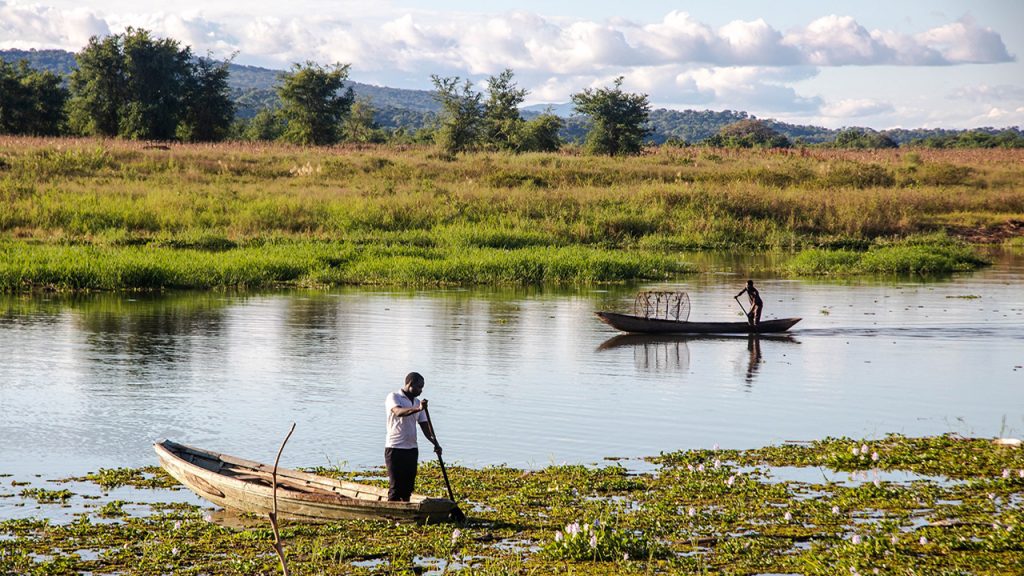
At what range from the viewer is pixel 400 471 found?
1055 centimetres

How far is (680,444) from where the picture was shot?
1430cm

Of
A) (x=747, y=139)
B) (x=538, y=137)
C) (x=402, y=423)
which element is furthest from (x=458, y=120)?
(x=402, y=423)

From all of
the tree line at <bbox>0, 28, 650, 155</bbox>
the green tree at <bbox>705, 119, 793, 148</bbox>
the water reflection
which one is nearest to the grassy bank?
the water reflection

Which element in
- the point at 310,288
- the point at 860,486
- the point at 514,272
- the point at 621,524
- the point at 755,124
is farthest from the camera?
the point at 755,124

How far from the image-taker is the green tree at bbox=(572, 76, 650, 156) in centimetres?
7225

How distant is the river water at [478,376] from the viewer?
576 inches

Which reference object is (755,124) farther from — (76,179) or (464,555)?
(464,555)

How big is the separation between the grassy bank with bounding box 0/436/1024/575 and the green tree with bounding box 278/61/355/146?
6617 cm

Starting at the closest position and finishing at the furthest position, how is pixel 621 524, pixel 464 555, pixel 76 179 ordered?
1. pixel 464 555
2. pixel 621 524
3. pixel 76 179

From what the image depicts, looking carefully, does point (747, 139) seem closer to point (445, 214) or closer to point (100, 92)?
point (100, 92)

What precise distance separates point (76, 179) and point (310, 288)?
1850 cm

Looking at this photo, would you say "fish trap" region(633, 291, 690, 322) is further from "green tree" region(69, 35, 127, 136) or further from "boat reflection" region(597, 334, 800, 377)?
"green tree" region(69, 35, 127, 136)

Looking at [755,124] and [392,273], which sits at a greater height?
[755,124]

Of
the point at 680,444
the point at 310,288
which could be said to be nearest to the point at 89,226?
the point at 310,288
